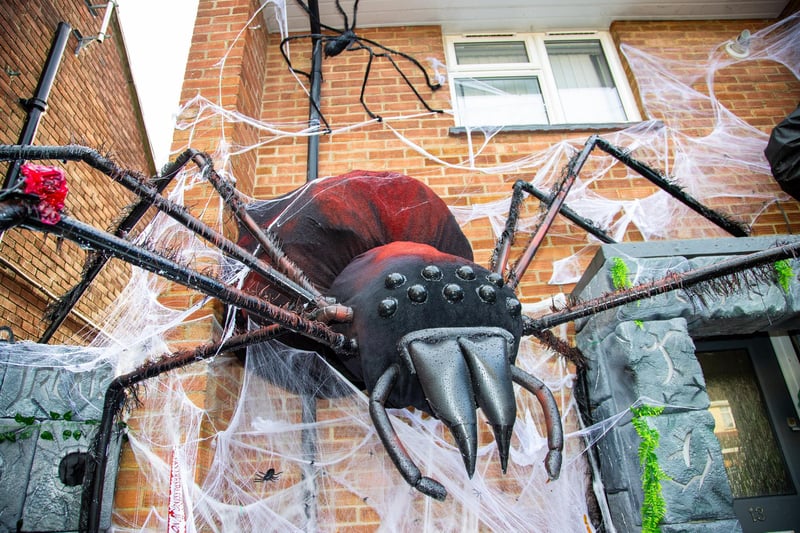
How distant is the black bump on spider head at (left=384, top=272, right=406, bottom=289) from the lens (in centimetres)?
184

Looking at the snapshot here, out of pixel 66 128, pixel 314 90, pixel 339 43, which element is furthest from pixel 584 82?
pixel 66 128

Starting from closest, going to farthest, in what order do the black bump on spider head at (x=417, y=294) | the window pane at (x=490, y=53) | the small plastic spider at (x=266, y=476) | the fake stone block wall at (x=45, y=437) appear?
the black bump on spider head at (x=417, y=294)
the fake stone block wall at (x=45, y=437)
the small plastic spider at (x=266, y=476)
the window pane at (x=490, y=53)

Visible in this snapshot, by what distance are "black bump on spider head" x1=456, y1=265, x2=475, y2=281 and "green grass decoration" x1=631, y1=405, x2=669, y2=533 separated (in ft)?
4.28

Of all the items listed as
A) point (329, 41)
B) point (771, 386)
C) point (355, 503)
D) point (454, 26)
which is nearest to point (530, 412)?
point (355, 503)

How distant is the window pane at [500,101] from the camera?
4359mm

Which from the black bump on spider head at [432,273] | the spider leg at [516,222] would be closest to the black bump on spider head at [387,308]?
the black bump on spider head at [432,273]

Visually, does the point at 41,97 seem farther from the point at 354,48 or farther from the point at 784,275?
the point at 784,275

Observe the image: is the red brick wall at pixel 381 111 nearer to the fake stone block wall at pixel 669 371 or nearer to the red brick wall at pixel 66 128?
the fake stone block wall at pixel 669 371

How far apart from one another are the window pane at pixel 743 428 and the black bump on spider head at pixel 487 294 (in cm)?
229

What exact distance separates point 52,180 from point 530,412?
255cm

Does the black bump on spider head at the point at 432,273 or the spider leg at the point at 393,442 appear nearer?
the spider leg at the point at 393,442

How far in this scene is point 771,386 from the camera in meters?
3.42

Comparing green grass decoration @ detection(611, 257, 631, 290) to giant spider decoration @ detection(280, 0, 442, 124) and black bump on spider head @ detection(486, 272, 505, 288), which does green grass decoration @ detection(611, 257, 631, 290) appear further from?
giant spider decoration @ detection(280, 0, 442, 124)

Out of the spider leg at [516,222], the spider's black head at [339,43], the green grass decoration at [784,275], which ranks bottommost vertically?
the green grass decoration at [784,275]
